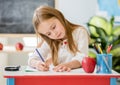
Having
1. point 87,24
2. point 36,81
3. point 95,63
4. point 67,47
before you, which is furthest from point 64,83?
point 87,24

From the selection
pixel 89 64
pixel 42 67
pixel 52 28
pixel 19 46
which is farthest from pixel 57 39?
pixel 19 46

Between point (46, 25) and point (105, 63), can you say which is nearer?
point (105, 63)

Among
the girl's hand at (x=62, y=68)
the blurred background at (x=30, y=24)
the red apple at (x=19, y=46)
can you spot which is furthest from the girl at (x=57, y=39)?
the blurred background at (x=30, y=24)

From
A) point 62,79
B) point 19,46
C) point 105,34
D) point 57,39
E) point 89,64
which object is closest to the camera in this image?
point 62,79

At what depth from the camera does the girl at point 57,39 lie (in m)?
1.89

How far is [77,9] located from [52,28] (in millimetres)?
1979

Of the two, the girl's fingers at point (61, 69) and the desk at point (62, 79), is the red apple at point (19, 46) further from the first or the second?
the desk at point (62, 79)

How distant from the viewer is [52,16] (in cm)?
191

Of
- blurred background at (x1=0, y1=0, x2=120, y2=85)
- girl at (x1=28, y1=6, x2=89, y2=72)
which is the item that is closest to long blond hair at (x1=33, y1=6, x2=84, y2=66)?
girl at (x1=28, y1=6, x2=89, y2=72)

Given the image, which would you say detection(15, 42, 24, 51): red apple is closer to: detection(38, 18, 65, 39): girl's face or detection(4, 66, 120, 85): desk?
detection(38, 18, 65, 39): girl's face

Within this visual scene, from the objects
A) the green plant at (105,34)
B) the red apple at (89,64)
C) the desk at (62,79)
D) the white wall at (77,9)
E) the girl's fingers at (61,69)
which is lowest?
the desk at (62,79)

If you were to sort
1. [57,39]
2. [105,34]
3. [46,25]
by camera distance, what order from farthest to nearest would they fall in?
[105,34], [57,39], [46,25]

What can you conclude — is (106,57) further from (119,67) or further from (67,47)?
(119,67)

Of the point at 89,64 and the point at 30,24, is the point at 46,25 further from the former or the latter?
the point at 30,24
